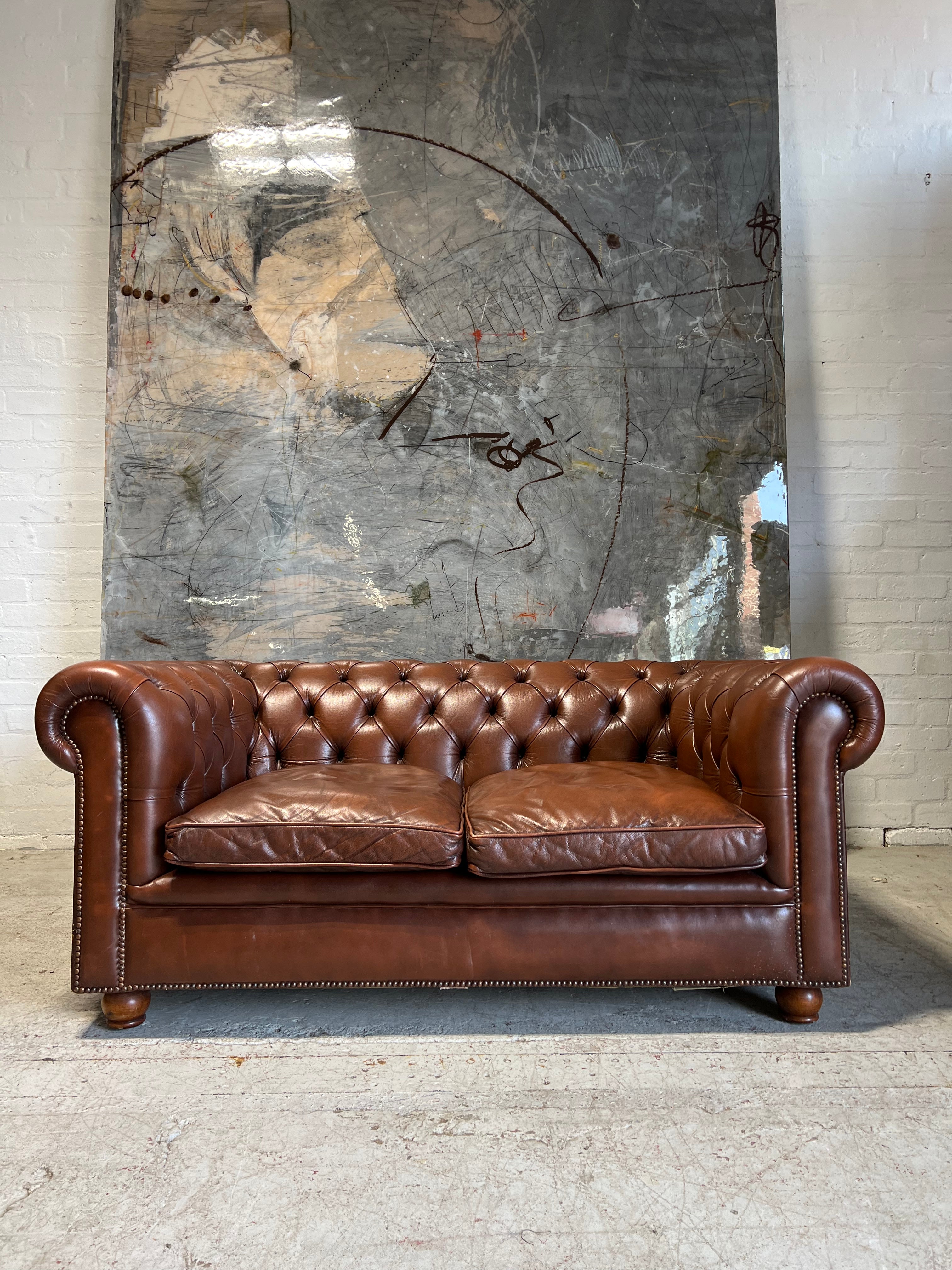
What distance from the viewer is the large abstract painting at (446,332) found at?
288 centimetres

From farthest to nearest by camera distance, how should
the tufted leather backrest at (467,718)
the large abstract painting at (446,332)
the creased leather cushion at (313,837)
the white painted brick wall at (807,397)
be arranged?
1. the white painted brick wall at (807,397)
2. the large abstract painting at (446,332)
3. the tufted leather backrest at (467,718)
4. the creased leather cushion at (313,837)

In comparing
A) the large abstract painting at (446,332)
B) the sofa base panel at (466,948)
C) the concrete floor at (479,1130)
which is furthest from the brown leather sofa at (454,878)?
the large abstract painting at (446,332)

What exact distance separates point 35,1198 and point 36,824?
2.23m

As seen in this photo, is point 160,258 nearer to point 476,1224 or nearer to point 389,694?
point 389,694

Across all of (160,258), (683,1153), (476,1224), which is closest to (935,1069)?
(683,1153)

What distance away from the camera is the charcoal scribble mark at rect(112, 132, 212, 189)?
2.95 metres

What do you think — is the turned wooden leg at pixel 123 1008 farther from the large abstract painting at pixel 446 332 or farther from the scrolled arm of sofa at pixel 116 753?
the large abstract painting at pixel 446 332

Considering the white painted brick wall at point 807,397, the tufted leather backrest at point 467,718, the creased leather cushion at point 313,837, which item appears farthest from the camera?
the white painted brick wall at point 807,397

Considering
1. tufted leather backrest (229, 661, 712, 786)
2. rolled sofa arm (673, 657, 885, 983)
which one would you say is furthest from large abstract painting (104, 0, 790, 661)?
rolled sofa arm (673, 657, 885, 983)

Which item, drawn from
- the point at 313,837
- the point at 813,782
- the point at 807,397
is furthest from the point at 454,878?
the point at 807,397

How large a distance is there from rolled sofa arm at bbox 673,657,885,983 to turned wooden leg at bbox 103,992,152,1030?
129cm

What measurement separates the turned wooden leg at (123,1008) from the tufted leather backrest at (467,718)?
64 cm

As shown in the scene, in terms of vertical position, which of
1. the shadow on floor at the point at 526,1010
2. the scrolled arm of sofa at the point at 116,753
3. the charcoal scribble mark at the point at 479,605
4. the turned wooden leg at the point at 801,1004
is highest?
the charcoal scribble mark at the point at 479,605

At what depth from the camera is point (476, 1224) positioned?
1062 millimetres
